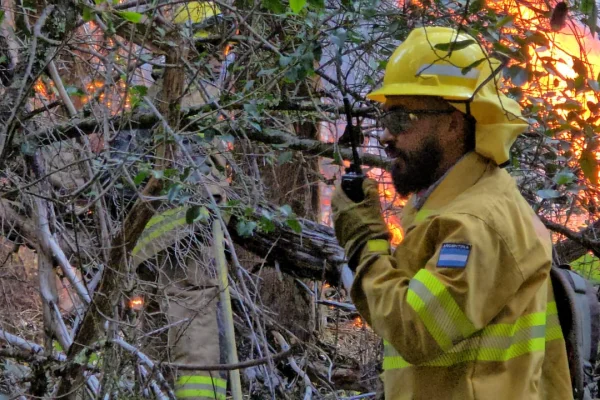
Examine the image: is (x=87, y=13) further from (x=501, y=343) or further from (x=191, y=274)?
(x=191, y=274)

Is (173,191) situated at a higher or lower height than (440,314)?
higher

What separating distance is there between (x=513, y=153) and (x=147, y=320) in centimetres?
Answer: 205

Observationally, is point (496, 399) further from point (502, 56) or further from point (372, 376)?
point (372, 376)

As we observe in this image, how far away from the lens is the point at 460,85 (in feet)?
7.31

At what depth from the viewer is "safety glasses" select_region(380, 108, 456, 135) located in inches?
89.4

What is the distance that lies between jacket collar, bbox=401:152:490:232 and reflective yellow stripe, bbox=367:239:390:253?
0.12 meters

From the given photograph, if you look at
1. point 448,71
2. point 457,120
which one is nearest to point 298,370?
point 457,120

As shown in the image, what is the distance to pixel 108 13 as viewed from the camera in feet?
8.29

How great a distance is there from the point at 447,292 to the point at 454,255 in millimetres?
96

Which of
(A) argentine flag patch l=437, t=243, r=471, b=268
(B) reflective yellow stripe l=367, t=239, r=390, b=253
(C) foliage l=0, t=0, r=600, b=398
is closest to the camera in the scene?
(A) argentine flag patch l=437, t=243, r=471, b=268

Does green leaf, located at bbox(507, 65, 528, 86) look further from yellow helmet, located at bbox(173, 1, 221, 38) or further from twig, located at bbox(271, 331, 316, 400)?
twig, located at bbox(271, 331, 316, 400)

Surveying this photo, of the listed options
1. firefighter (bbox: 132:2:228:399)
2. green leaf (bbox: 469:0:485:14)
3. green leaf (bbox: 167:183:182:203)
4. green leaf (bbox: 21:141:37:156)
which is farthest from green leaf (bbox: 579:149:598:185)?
green leaf (bbox: 21:141:37:156)

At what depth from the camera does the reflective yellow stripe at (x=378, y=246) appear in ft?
6.95

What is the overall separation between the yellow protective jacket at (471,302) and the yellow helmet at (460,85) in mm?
148
